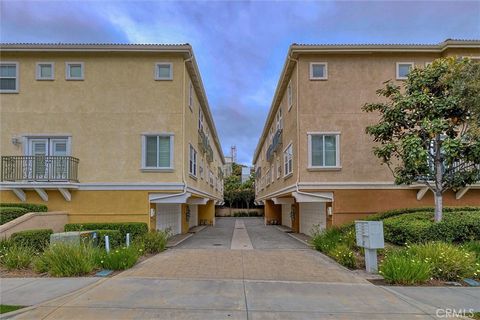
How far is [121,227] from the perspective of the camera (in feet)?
47.7

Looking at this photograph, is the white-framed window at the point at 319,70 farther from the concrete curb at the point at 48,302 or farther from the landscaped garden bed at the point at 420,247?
the concrete curb at the point at 48,302

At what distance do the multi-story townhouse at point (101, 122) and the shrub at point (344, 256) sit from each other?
7074 mm

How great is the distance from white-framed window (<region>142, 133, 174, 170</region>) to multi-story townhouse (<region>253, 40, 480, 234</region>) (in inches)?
219

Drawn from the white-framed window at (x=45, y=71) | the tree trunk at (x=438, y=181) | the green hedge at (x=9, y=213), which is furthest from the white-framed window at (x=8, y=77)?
the tree trunk at (x=438, y=181)

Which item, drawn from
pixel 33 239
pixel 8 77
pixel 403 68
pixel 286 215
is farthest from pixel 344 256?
pixel 286 215

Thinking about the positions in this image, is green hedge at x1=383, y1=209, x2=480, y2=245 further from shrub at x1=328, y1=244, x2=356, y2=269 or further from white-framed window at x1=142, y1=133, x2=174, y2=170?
white-framed window at x1=142, y1=133, x2=174, y2=170

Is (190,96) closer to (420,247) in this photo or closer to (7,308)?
(420,247)

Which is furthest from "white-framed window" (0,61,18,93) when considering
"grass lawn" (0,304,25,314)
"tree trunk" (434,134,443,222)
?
"tree trunk" (434,134,443,222)

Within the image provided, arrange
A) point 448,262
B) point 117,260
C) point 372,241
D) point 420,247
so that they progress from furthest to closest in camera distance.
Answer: point 420,247, point 117,260, point 372,241, point 448,262

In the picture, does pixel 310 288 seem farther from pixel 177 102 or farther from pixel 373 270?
pixel 177 102

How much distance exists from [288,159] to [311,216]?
361 cm

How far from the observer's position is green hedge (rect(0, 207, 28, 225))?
43.7ft

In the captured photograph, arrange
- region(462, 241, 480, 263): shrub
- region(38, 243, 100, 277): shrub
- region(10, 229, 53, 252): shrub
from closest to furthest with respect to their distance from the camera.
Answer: region(38, 243, 100, 277): shrub, region(462, 241, 480, 263): shrub, region(10, 229, 53, 252): shrub

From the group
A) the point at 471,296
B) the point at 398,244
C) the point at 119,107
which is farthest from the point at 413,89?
the point at 119,107
